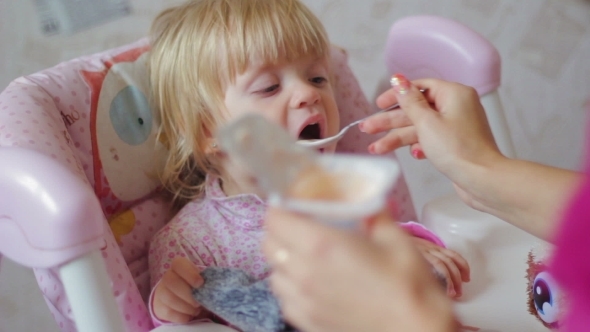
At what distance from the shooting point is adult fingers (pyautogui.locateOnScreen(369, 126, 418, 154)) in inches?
23.6

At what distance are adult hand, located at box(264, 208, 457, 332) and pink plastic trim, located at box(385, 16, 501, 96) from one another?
54cm

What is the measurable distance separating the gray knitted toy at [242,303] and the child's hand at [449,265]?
0.18m

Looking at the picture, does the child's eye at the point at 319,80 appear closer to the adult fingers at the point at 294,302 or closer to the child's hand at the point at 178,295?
the child's hand at the point at 178,295

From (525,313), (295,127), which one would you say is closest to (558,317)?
(525,313)

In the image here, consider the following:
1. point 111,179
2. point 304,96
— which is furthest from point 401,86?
point 111,179

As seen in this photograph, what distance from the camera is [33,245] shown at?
1.55 ft

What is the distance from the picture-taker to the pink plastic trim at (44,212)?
0.46 metres

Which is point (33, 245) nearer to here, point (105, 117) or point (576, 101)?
point (105, 117)

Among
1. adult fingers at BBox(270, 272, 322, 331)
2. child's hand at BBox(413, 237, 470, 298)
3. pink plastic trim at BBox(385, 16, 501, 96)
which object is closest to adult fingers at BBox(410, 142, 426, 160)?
child's hand at BBox(413, 237, 470, 298)

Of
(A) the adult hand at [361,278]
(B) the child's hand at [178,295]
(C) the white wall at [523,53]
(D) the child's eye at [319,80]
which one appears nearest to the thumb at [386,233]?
(A) the adult hand at [361,278]

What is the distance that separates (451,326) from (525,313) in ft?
1.36

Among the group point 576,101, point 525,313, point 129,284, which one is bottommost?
point 576,101

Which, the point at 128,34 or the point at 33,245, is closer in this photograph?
the point at 33,245

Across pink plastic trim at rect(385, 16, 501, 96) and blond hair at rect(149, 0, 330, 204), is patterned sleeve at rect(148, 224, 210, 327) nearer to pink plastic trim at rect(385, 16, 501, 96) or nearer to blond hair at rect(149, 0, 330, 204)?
blond hair at rect(149, 0, 330, 204)
